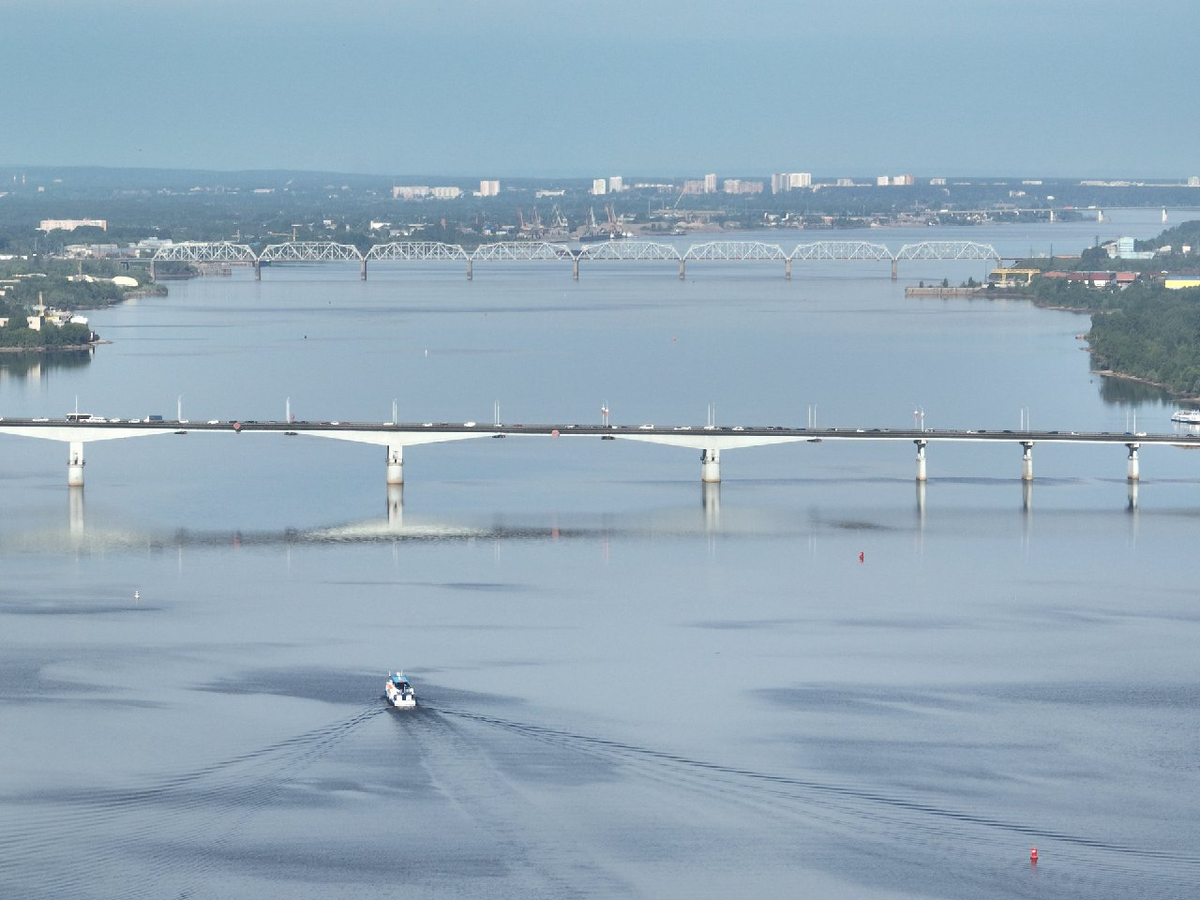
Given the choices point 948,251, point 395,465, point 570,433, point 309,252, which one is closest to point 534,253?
point 309,252

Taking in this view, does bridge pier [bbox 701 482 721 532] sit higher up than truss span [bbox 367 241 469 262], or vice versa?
truss span [bbox 367 241 469 262]

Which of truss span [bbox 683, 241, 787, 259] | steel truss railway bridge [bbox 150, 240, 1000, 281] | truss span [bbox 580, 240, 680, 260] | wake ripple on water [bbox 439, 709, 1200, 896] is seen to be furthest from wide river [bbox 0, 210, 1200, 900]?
truss span [bbox 580, 240, 680, 260]

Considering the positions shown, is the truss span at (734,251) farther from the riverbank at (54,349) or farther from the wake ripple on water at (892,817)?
the wake ripple on water at (892,817)

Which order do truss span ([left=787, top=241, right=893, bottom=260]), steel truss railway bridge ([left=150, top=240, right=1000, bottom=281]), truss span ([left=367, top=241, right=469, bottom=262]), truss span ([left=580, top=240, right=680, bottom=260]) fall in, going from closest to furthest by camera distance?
1. steel truss railway bridge ([left=150, top=240, right=1000, bottom=281])
2. truss span ([left=787, top=241, right=893, bottom=260])
3. truss span ([left=367, top=241, right=469, bottom=262])
4. truss span ([left=580, top=240, right=680, bottom=260])

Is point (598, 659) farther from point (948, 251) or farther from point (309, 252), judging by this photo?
point (948, 251)

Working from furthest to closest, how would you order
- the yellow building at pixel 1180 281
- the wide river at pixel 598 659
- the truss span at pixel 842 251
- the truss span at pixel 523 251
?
the truss span at pixel 523 251 < the truss span at pixel 842 251 < the yellow building at pixel 1180 281 < the wide river at pixel 598 659

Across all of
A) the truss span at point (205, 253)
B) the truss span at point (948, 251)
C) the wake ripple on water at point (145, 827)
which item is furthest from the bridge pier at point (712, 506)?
the truss span at point (948, 251)

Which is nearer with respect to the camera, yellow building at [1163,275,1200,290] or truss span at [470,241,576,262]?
yellow building at [1163,275,1200,290]

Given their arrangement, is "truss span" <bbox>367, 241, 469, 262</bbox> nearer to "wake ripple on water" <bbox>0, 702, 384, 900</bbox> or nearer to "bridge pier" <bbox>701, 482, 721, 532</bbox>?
"bridge pier" <bbox>701, 482, 721, 532</bbox>
